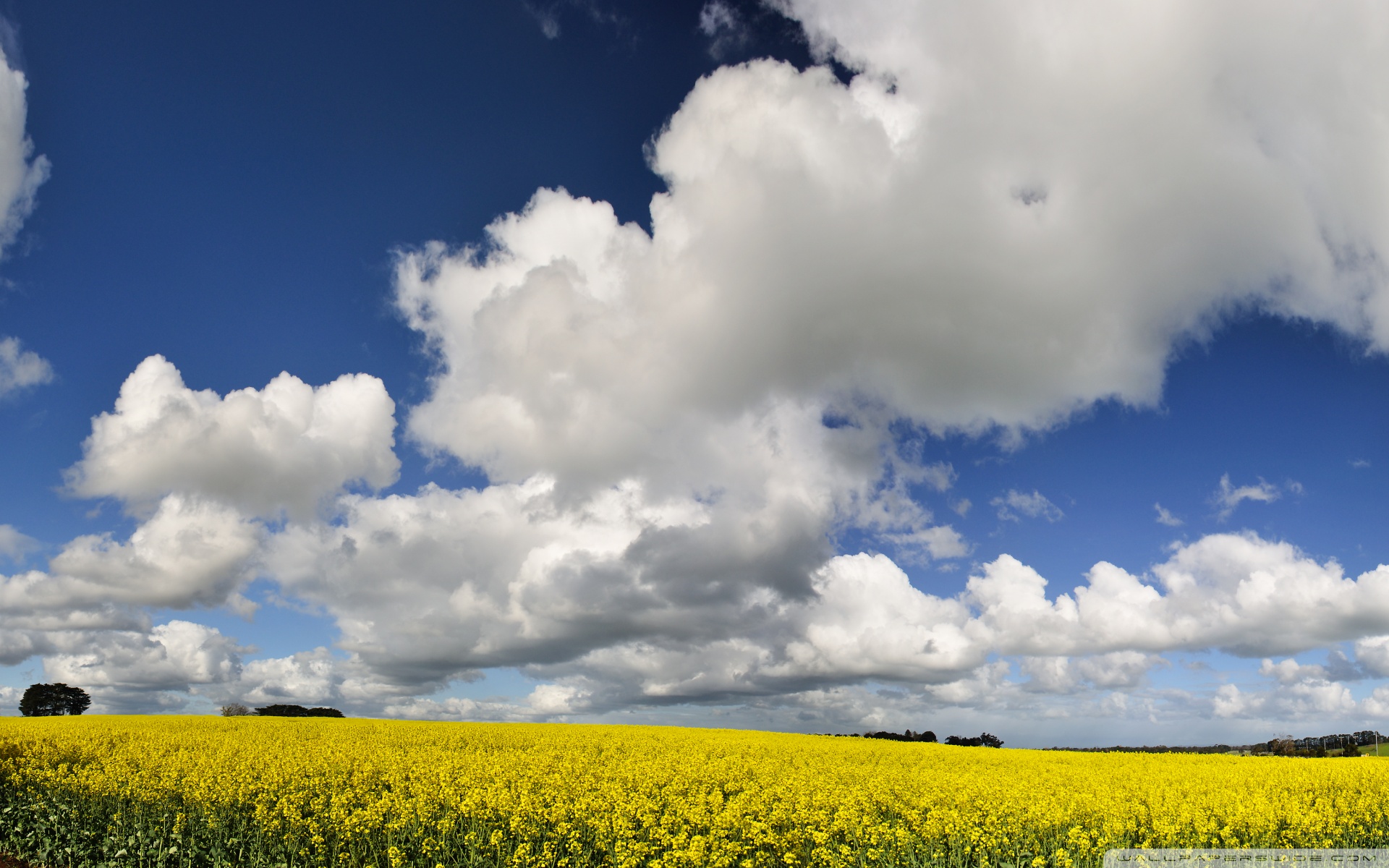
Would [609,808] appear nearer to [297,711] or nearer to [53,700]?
[297,711]

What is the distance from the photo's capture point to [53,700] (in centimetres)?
8981

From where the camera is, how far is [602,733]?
4062 centimetres

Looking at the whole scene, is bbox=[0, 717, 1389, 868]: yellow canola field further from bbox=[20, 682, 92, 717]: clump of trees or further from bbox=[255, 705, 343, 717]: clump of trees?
bbox=[20, 682, 92, 717]: clump of trees

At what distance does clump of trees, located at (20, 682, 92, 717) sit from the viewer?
8588 centimetres

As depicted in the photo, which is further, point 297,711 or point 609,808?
point 297,711

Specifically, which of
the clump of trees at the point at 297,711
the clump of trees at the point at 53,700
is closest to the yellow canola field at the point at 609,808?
the clump of trees at the point at 297,711

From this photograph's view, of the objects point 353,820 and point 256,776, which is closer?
point 353,820

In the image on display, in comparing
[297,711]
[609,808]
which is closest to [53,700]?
[297,711]

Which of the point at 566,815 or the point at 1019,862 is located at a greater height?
the point at 566,815

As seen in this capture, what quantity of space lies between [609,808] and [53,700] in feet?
368

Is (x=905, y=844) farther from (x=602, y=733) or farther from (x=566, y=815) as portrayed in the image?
(x=602, y=733)

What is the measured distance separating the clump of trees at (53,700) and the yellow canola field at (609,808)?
261 feet

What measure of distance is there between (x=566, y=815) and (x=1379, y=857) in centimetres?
1681

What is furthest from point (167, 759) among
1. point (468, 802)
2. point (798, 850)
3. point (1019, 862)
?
point (1019, 862)
